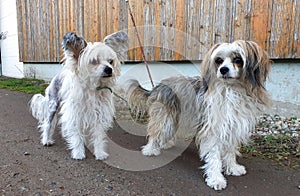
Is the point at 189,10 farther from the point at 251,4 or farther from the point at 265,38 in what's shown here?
the point at 265,38

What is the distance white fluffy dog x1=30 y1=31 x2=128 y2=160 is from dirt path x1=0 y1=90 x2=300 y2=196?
0.25 m

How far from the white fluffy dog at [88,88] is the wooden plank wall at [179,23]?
2.65 metres

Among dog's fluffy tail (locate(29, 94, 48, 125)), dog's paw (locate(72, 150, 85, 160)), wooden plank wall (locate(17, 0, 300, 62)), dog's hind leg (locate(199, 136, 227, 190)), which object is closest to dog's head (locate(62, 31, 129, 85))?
dog's paw (locate(72, 150, 85, 160))

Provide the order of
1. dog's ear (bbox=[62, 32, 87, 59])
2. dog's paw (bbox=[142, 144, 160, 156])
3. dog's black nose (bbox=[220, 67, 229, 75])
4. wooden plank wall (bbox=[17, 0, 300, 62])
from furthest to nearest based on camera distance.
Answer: wooden plank wall (bbox=[17, 0, 300, 62])
dog's paw (bbox=[142, 144, 160, 156])
dog's ear (bbox=[62, 32, 87, 59])
dog's black nose (bbox=[220, 67, 229, 75])

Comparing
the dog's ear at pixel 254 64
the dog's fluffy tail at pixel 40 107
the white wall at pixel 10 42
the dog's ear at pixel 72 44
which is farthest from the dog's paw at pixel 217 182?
the white wall at pixel 10 42

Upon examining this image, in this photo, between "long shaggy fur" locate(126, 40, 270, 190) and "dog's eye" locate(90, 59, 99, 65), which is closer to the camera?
"long shaggy fur" locate(126, 40, 270, 190)

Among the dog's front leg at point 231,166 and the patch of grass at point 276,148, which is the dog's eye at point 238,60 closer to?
the dog's front leg at point 231,166

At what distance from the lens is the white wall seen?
10734 millimetres

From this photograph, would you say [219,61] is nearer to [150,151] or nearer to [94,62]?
[94,62]

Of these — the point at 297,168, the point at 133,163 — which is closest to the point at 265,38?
the point at 297,168

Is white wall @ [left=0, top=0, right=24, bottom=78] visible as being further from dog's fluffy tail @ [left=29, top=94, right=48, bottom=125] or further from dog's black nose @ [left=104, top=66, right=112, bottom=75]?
dog's black nose @ [left=104, top=66, right=112, bottom=75]

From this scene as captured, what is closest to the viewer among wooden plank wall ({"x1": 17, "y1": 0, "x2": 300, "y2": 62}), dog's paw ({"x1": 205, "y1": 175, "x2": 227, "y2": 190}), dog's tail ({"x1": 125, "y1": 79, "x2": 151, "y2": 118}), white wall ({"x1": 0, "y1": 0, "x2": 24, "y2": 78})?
dog's paw ({"x1": 205, "y1": 175, "x2": 227, "y2": 190})

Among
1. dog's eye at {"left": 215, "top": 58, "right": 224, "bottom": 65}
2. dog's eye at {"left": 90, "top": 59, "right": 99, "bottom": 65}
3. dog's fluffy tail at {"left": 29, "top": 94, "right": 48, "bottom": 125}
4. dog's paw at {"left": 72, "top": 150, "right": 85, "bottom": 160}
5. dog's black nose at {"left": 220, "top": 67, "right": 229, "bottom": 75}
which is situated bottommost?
dog's paw at {"left": 72, "top": 150, "right": 85, "bottom": 160}

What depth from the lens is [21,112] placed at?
200 inches
